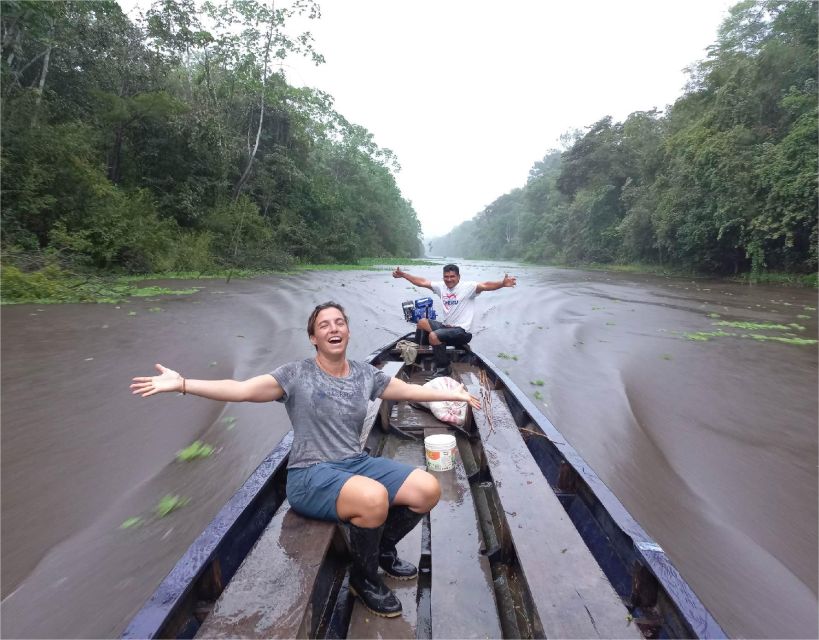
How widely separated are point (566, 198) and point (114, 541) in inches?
2224

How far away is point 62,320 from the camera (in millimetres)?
9141

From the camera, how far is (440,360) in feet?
23.0

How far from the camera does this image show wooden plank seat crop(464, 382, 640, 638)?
1.92 m

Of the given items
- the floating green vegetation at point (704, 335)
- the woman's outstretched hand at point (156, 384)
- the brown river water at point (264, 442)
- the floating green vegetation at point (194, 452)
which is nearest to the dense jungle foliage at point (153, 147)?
the brown river water at point (264, 442)

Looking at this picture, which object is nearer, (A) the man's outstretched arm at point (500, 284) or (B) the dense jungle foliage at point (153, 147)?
(A) the man's outstretched arm at point (500, 284)

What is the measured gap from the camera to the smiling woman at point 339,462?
7.80ft

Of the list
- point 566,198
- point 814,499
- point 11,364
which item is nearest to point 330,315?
point 814,499

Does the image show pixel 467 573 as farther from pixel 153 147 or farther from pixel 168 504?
pixel 153 147

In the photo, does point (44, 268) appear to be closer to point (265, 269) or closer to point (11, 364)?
point (11, 364)

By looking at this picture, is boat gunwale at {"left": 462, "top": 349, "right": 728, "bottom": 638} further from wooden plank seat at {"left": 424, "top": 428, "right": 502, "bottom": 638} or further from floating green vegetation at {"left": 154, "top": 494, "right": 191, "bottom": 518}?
floating green vegetation at {"left": 154, "top": 494, "right": 191, "bottom": 518}

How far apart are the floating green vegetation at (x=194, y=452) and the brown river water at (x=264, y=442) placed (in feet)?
0.27

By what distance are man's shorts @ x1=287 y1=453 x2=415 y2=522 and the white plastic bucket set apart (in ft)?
4.11

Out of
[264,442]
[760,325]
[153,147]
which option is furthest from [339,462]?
[153,147]

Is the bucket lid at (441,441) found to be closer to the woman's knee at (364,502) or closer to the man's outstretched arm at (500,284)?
the woman's knee at (364,502)
